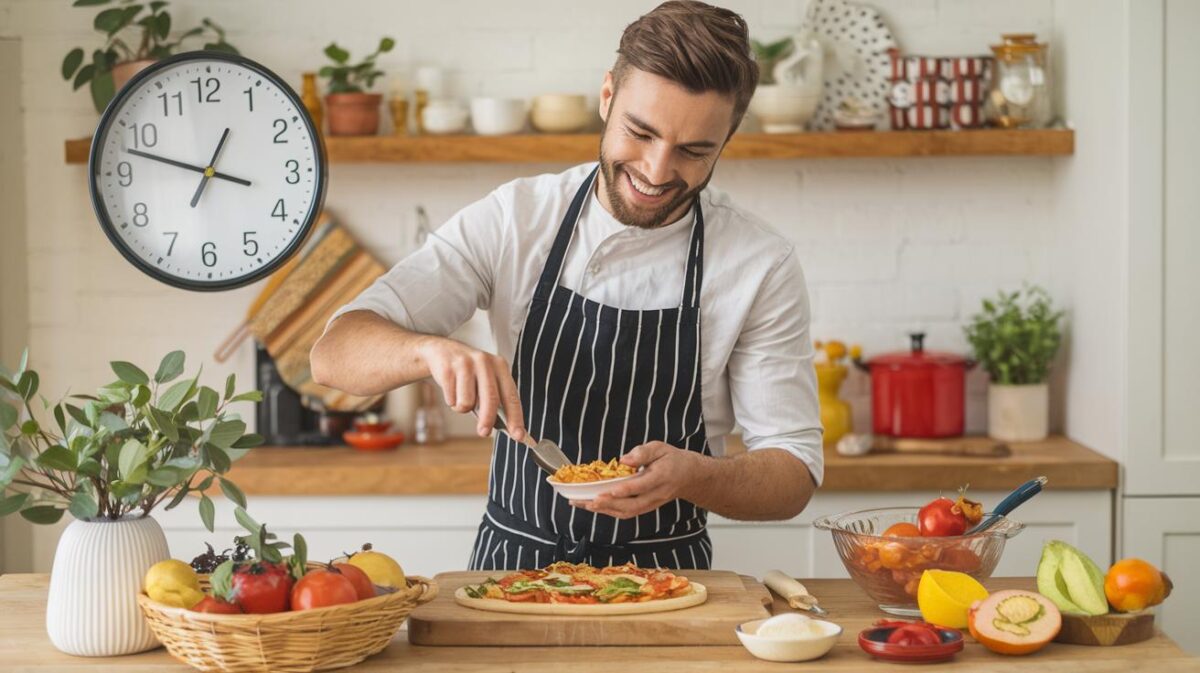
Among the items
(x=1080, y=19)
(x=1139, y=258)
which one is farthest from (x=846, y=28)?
(x=1139, y=258)

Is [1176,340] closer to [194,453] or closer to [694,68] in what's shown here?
[694,68]

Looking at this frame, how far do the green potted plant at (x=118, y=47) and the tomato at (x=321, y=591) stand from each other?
2.37m

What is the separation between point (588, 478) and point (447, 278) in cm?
57

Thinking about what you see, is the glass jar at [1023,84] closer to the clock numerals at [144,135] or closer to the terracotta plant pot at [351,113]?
the terracotta plant pot at [351,113]

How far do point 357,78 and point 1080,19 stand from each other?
203cm

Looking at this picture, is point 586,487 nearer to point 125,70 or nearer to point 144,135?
point 144,135

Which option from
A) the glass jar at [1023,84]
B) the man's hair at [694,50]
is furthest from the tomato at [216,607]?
the glass jar at [1023,84]

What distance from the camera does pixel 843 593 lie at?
2119 mm

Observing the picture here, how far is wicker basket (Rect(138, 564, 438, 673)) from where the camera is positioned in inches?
64.6

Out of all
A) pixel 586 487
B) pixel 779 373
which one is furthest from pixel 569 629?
pixel 779 373

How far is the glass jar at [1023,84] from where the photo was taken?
3730 millimetres

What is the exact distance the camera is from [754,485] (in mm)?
2299

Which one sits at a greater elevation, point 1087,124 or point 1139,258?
point 1087,124

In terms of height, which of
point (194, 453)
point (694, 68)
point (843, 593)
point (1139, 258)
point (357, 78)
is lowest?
point (843, 593)
